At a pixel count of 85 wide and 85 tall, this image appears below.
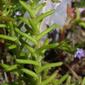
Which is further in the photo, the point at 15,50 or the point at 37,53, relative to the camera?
the point at 15,50

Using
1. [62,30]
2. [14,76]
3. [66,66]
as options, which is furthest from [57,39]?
[14,76]

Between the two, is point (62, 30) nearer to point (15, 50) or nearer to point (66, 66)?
point (66, 66)

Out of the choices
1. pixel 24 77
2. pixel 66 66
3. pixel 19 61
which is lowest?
pixel 66 66

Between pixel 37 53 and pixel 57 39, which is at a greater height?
pixel 37 53

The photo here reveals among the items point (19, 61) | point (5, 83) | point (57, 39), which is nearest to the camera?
point (19, 61)

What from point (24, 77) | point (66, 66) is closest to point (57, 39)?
point (66, 66)

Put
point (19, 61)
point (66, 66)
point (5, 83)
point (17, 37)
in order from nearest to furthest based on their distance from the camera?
point (19, 61) < point (17, 37) < point (5, 83) < point (66, 66)

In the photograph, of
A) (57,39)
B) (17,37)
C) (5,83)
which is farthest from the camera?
(57,39)

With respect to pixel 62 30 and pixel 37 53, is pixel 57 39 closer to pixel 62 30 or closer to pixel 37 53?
pixel 62 30

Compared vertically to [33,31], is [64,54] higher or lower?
lower
